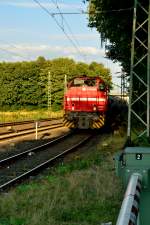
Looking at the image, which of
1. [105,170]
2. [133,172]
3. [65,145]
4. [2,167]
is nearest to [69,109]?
[65,145]

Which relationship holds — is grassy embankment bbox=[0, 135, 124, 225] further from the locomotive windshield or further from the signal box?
the locomotive windshield

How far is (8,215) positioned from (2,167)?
8.35 meters

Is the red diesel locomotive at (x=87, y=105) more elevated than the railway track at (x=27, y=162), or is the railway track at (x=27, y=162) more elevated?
the red diesel locomotive at (x=87, y=105)

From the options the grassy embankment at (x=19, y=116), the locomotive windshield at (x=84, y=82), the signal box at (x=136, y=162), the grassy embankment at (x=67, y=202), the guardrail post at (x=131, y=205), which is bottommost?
the grassy embankment at (x=19, y=116)

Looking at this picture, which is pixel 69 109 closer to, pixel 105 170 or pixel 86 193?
pixel 105 170

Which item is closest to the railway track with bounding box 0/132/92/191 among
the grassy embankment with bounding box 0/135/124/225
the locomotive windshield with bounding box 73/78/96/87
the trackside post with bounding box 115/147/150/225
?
the grassy embankment with bounding box 0/135/124/225

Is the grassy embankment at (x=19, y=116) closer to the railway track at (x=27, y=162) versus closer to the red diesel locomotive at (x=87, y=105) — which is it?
the red diesel locomotive at (x=87, y=105)

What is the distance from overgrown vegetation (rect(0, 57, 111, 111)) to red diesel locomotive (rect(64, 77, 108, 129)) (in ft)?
207

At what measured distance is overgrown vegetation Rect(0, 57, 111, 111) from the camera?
98.9m

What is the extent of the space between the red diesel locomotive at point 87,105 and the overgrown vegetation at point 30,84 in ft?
207

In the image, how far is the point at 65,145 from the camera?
26.3m

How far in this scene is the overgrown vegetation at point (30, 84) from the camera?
98.9m

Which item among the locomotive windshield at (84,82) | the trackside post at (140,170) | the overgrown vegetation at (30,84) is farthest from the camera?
the overgrown vegetation at (30,84)

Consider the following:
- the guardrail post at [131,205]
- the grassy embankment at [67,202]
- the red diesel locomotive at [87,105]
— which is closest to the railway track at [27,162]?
the grassy embankment at [67,202]
